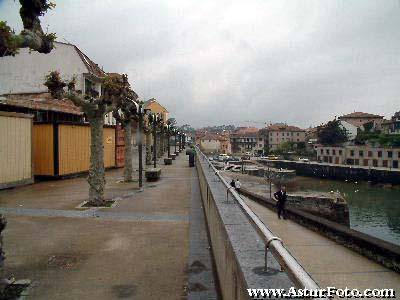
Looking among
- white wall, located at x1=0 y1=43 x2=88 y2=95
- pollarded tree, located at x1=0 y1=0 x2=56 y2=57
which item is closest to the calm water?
pollarded tree, located at x1=0 y1=0 x2=56 y2=57

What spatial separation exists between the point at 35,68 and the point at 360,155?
236 feet

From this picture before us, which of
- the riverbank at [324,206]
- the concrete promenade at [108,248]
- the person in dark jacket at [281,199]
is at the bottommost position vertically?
the riverbank at [324,206]

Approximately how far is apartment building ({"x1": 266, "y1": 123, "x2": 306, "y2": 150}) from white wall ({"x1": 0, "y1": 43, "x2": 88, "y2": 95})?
344 ft

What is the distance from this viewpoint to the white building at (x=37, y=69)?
123 ft

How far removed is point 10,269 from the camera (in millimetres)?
7273

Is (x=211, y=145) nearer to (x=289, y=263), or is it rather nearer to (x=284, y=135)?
(x=284, y=135)

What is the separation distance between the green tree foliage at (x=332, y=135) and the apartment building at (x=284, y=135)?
3297 centimetres

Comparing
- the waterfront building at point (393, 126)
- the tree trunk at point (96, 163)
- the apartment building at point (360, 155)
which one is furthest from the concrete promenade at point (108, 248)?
the waterfront building at point (393, 126)

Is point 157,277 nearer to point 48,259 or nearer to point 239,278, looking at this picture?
point 48,259

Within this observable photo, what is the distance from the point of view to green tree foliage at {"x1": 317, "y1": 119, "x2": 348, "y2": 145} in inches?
3989

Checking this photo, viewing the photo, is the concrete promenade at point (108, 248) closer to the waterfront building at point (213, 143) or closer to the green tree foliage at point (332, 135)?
the green tree foliage at point (332, 135)

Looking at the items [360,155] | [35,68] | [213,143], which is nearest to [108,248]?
[35,68]

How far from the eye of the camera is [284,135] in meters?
137

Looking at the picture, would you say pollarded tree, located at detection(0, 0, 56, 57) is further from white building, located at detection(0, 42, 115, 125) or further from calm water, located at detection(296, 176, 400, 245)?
white building, located at detection(0, 42, 115, 125)
